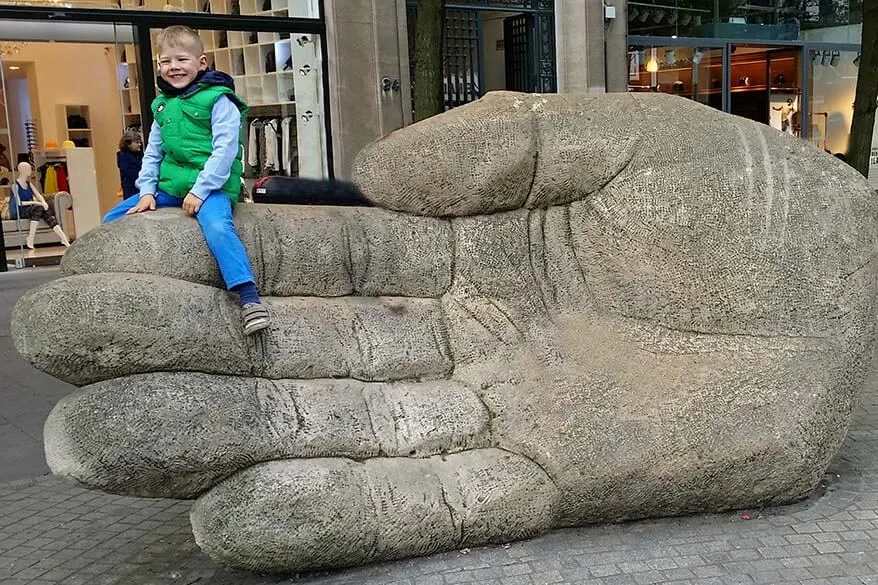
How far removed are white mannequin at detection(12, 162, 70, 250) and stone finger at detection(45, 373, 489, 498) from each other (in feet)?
31.4

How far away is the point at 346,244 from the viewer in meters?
3.99

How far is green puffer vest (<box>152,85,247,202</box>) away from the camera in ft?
12.5

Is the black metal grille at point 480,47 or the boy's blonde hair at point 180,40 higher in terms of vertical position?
the black metal grille at point 480,47

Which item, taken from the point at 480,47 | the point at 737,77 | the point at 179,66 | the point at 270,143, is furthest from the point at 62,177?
the point at 737,77

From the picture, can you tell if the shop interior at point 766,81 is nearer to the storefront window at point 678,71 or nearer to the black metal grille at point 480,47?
the storefront window at point 678,71

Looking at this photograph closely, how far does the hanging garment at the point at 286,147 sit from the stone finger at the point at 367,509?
9093mm

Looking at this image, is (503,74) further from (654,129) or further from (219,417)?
(219,417)

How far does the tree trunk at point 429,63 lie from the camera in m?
6.92

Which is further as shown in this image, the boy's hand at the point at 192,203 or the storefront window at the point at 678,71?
the storefront window at the point at 678,71

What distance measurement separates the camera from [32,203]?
39.0 ft

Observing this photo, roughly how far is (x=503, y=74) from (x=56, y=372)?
1237cm

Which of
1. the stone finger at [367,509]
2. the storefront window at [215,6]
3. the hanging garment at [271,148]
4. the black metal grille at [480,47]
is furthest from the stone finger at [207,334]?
the black metal grille at [480,47]

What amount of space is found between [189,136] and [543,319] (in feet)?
6.24

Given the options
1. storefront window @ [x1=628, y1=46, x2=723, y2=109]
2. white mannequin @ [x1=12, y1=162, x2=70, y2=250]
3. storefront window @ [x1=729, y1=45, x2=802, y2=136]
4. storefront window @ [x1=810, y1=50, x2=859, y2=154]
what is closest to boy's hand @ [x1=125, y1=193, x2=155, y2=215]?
white mannequin @ [x1=12, y1=162, x2=70, y2=250]
